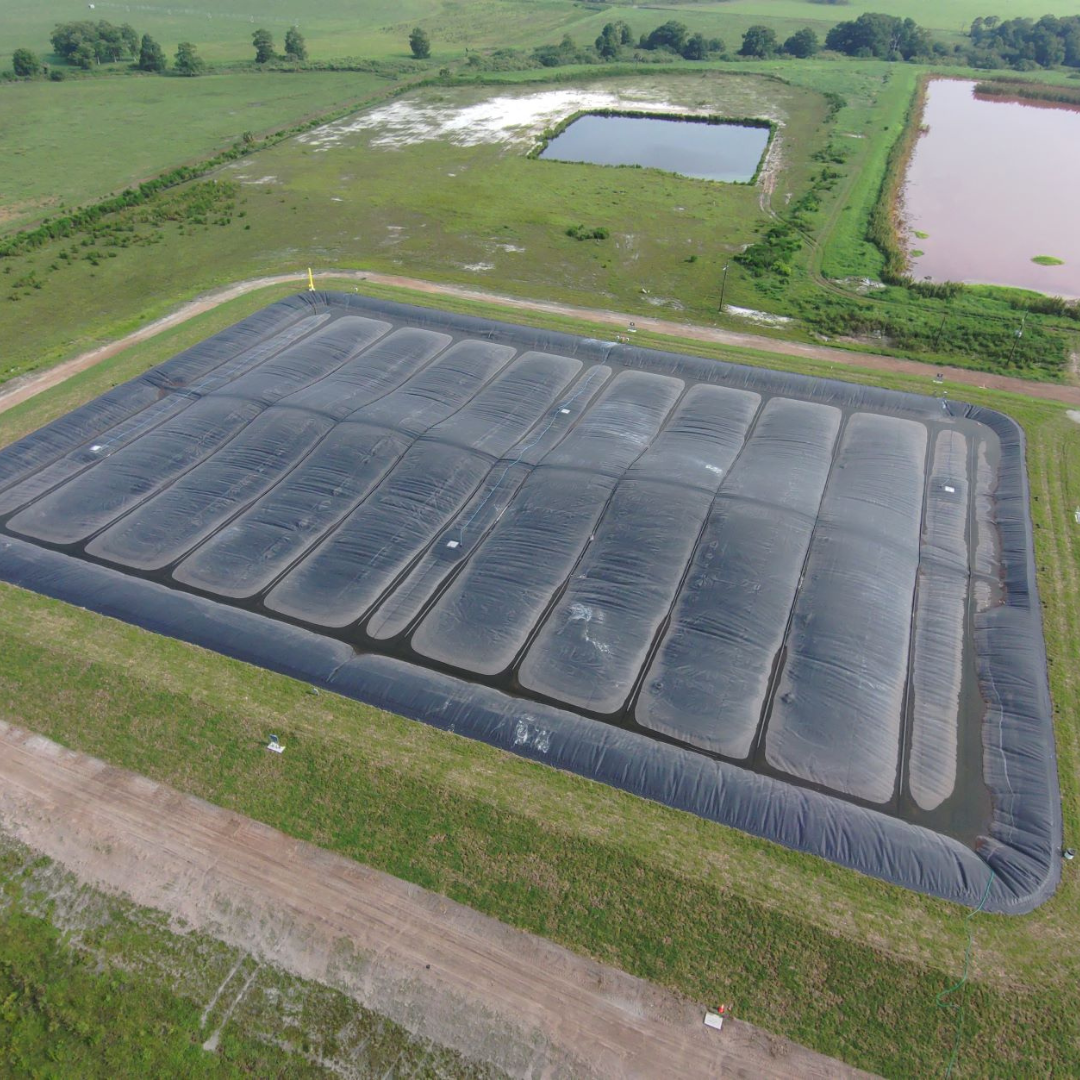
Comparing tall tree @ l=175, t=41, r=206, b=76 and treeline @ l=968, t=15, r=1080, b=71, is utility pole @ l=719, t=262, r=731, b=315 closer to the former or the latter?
treeline @ l=968, t=15, r=1080, b=71

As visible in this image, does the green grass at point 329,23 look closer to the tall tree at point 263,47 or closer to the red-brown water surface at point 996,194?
the tall tree at point 263,47

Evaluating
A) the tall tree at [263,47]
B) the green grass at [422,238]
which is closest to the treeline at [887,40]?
the green grass at [422,238]

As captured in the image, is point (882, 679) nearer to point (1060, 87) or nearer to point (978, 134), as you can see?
point (978, 134)

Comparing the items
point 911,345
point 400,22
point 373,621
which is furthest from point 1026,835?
point 400,22

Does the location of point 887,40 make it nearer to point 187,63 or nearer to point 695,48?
point 695,48

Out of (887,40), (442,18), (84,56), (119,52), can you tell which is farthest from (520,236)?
(442,18)

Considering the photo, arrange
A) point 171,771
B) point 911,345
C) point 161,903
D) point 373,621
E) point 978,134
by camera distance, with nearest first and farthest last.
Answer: point 161,903 < point 171,771 < point 373,621 < point 911,345 < point 978,134

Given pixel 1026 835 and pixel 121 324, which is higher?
pixel 121 324

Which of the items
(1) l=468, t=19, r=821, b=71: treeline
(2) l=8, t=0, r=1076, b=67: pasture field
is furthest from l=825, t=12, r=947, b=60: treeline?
(2) l=8, t=0, r=1076, b=67: pasture field
